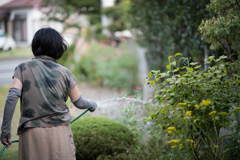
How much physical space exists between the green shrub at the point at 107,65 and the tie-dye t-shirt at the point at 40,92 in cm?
545

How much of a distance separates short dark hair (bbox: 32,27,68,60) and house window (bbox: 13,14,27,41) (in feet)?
86.9

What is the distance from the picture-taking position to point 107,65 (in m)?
7.77

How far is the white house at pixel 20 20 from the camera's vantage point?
24812mm

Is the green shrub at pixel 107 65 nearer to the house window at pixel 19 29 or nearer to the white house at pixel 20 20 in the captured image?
the white house at pixel 20 20

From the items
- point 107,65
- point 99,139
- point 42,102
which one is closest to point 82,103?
point 42,102

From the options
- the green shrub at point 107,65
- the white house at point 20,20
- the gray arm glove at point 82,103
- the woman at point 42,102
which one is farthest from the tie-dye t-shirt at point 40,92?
the white house at point 20,20

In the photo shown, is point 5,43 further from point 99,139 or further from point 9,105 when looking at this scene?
point 9,105

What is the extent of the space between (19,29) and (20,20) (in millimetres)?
1012

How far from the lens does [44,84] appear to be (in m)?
1.85

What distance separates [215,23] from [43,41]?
1725 mm

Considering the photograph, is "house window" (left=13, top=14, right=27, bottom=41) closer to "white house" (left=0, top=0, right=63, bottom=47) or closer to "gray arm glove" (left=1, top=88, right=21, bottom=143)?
"white house" (left=0, top=0, right=63, bottom=47)

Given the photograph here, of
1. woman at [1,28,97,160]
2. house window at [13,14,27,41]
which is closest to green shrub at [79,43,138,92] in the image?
woman at [1,28,97,160]

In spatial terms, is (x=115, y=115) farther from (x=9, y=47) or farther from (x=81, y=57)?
(x=9, y=47)

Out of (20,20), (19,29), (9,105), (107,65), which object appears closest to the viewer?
(9,105)
